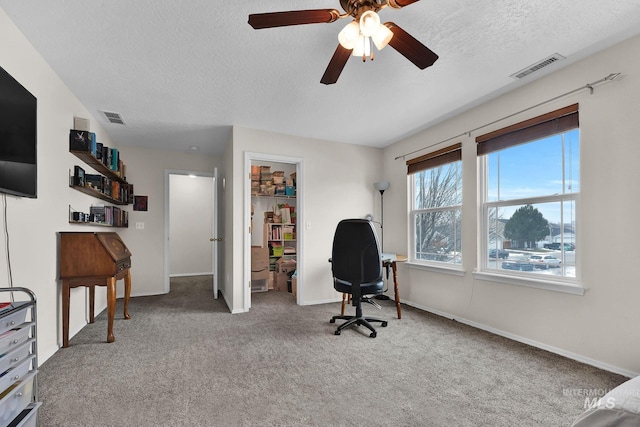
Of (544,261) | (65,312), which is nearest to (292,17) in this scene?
(544,261)

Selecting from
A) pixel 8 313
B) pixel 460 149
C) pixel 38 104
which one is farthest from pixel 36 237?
pixel 460 149

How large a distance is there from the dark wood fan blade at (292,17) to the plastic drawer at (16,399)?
195cm

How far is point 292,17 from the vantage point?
146cm

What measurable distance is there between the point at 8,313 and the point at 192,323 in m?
2.17

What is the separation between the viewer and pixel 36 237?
2.18 m

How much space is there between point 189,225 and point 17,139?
522 cm

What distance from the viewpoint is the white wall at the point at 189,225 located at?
6.71 m

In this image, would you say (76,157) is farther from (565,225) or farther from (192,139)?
(565,225)

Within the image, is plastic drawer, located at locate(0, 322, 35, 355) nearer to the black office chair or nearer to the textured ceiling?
the textured ceiling

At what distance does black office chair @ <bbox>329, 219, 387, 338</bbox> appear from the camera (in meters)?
2.82

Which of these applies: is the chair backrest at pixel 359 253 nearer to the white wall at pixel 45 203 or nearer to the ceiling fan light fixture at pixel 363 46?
the ceiling fan light fixture at pixel 363 46

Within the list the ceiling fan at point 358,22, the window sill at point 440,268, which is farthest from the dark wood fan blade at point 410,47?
the window sill at point 440,268

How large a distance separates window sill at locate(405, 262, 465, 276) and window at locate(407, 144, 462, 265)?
0.25 ft

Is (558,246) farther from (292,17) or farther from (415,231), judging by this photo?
(292,17)
